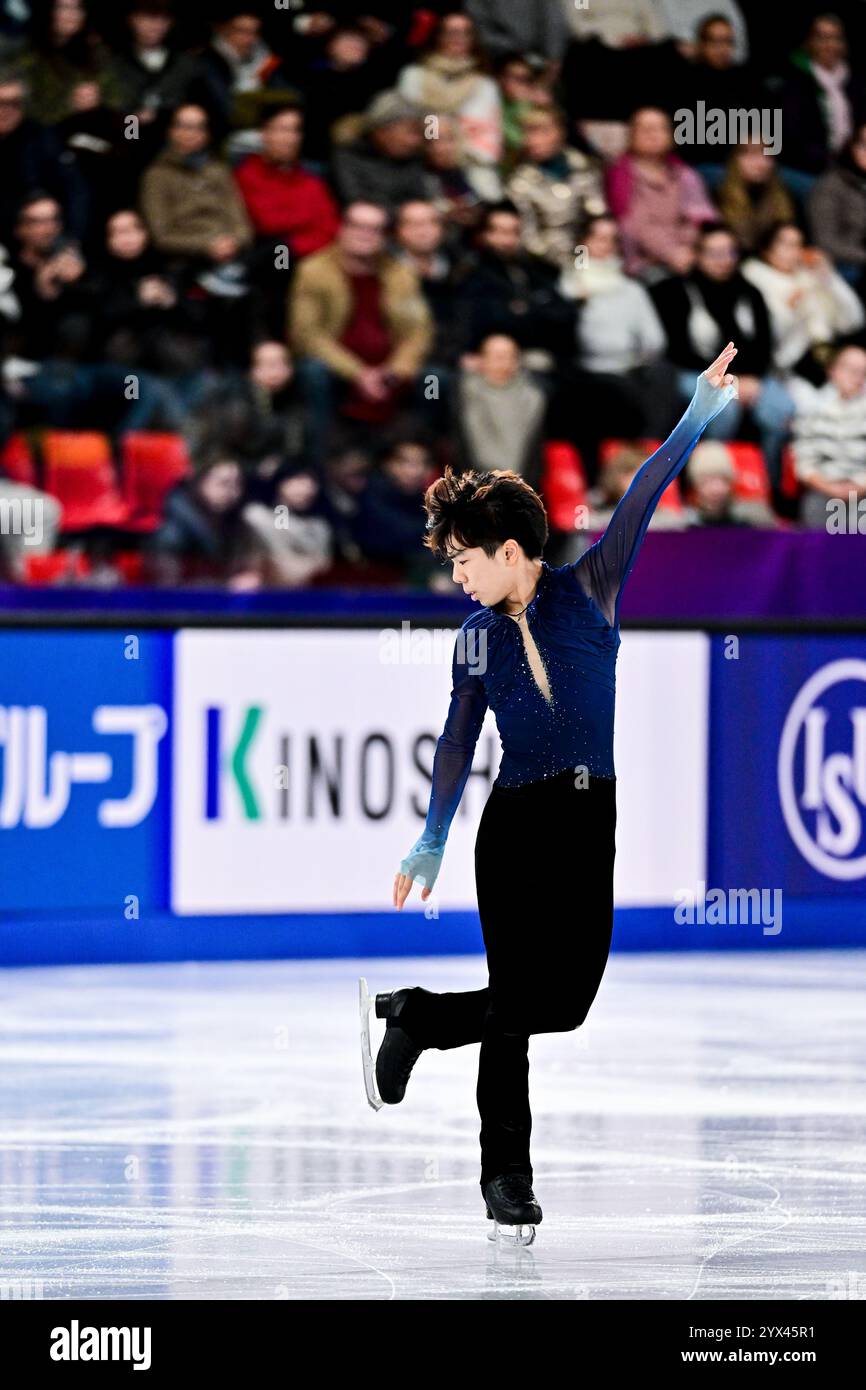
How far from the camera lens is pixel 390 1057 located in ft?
16.5

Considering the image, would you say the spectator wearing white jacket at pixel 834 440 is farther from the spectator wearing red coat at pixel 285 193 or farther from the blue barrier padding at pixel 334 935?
the spectator wearing red coat at pixel 285 193

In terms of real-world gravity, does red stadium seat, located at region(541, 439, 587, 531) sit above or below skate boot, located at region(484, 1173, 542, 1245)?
above

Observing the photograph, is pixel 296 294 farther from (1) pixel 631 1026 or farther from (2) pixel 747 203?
(1) pixel 631 1026

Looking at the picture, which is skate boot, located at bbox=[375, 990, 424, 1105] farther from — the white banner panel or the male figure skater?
the white banner panel

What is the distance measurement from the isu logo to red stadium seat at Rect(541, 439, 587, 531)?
1707 millimetres

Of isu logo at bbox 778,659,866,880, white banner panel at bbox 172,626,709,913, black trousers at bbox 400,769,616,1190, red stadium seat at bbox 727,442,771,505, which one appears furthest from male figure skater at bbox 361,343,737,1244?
red stadium seat at bbox 727,442,771,505

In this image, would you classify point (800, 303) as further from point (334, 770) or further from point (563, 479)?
point (334, 770)

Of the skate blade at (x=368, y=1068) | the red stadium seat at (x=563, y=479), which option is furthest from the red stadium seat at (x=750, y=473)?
the skate blade at (x=368, y=1068)

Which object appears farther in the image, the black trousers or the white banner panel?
the white banner panel

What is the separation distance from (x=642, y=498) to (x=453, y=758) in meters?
0.66

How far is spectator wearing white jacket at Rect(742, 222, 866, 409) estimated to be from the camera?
1195 cm

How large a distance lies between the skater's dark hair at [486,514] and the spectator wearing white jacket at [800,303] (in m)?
7.29

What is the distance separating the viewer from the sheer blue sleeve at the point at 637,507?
15.2 feet
